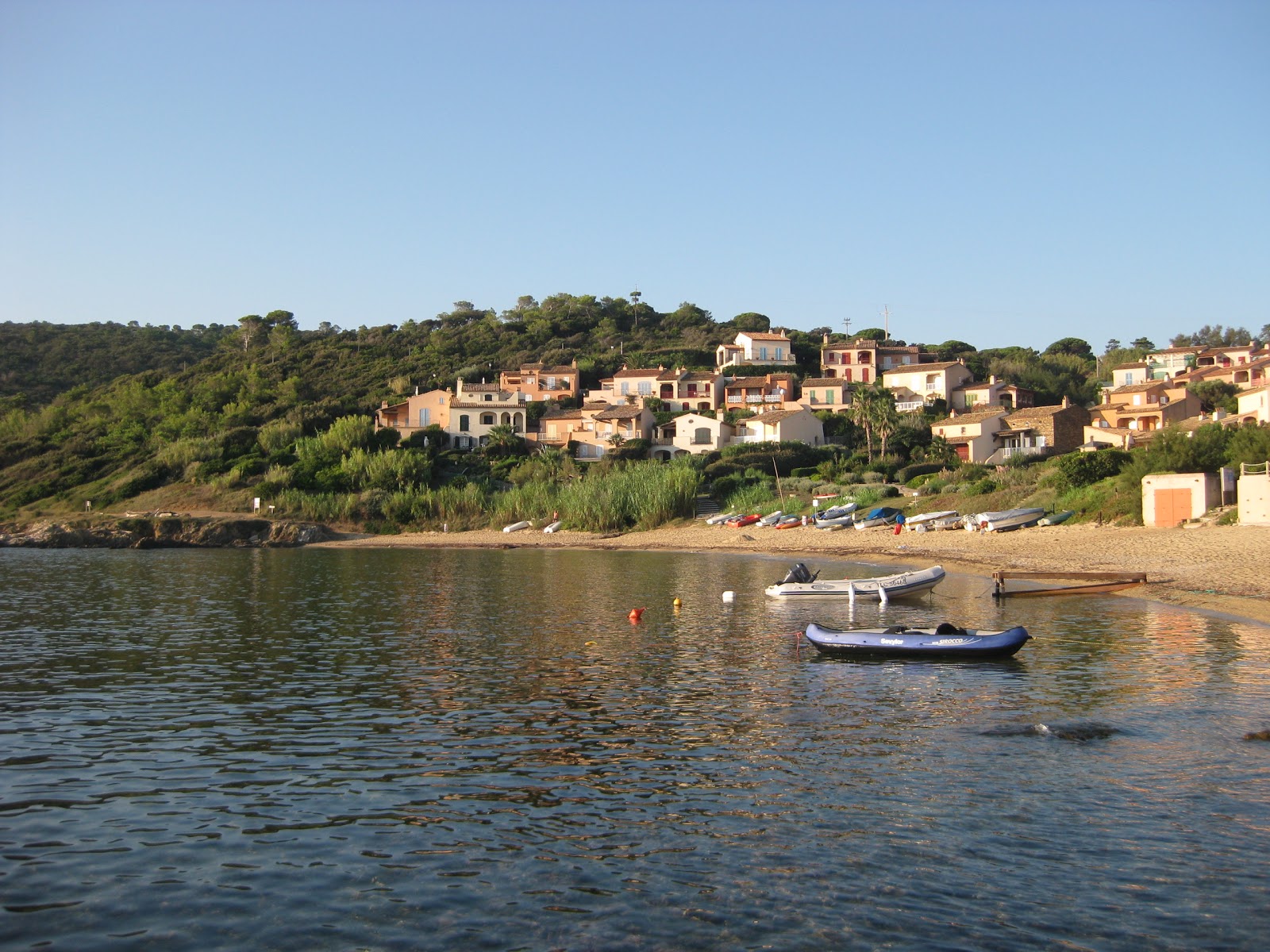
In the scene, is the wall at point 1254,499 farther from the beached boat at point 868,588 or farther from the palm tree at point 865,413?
the palm tree at point 865,413

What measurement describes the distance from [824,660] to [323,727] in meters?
11.0

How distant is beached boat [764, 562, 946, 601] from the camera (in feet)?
106

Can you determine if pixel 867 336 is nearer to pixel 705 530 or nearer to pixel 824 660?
pixel 705 530

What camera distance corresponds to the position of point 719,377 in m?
105

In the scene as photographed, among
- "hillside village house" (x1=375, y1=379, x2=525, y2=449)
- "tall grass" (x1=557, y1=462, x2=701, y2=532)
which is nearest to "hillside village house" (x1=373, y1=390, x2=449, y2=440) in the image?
"hillside village house" (x1=375, y1=379, x2=525, y2=449)

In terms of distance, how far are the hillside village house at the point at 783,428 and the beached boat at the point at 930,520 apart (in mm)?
31621

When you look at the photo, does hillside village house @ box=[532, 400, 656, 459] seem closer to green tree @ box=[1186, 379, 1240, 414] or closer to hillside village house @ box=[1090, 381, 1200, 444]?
hillside village house @ box=[1090, 381, 1200, 444]

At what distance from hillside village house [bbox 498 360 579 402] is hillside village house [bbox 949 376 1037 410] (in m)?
39.8

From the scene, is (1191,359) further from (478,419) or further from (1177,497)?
(1177,497)

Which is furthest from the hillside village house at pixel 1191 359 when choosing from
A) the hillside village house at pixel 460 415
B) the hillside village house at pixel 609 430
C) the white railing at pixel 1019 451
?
the hillside village house at pixel 460 415

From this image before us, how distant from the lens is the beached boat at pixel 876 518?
54781mm

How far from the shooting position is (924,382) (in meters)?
99.9

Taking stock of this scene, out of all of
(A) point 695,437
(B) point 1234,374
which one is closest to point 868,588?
(A) point 695,437

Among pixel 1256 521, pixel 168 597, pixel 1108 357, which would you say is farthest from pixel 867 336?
pixel 168 597
